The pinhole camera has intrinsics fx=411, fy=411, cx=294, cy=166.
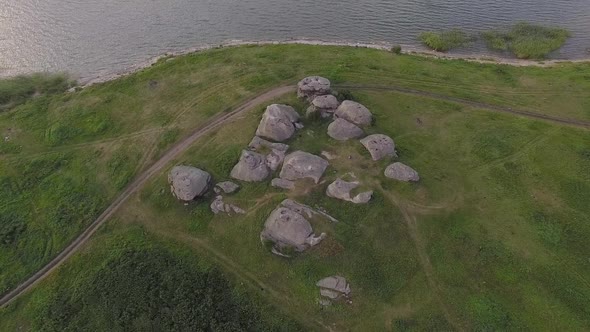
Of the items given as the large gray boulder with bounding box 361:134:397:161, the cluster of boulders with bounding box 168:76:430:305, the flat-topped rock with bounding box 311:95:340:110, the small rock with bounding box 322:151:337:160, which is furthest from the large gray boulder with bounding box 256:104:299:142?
the large gray boulder with bounding box 361:134:397:161

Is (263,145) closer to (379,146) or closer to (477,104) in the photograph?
(379,146)

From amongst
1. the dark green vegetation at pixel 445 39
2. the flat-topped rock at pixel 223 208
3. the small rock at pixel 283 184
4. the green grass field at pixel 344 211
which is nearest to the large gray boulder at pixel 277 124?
the green grass field at pixel 344 211

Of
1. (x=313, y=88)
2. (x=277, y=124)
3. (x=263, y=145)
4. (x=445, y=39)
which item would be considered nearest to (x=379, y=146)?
(x=277, y=124)

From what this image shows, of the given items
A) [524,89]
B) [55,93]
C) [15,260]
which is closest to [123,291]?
[15,260]

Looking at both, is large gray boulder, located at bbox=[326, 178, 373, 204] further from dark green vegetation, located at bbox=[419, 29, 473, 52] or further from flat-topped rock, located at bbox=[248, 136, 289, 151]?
dark green vegetation, located at bbox=[419, 29, 473, 52]

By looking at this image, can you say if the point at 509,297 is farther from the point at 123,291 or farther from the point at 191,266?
the point at 123,291
